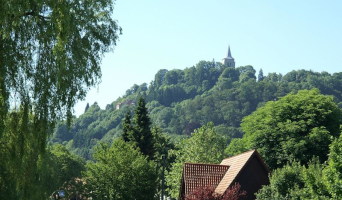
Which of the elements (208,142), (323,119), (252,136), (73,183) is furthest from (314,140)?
(73,183)

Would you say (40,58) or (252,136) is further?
(252,136)

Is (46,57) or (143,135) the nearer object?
(46,57)

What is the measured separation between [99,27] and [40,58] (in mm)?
2759

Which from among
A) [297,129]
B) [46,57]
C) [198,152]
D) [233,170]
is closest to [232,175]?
[233,170]

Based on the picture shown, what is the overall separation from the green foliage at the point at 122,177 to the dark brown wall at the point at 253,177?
16788 mm

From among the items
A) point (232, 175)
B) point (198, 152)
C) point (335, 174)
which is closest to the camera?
point (335, 174)

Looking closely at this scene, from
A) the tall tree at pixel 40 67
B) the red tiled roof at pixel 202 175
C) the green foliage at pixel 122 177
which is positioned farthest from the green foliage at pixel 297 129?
the tall tree at pixel 40 67

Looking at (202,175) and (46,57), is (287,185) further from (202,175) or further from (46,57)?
(46,57)

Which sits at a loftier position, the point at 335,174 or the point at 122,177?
the point at 122,177

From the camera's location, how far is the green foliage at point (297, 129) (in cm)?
5384

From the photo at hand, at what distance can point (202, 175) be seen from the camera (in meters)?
42.4

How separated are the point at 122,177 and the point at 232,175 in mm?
17298

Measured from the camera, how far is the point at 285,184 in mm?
35656

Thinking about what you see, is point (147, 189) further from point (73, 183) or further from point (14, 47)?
point (14, 47)
